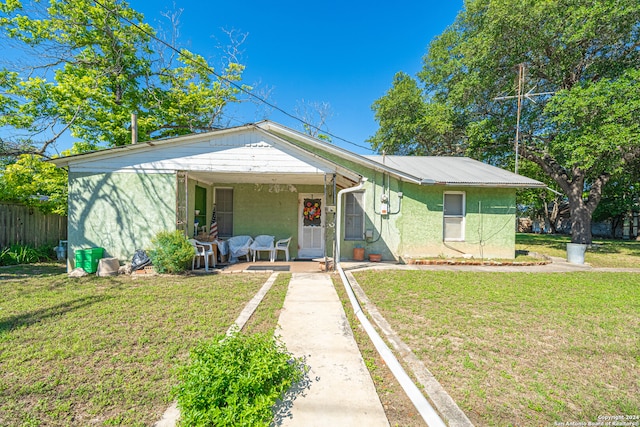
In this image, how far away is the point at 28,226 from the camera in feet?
29.8

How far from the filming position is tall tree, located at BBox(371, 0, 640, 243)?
967cm

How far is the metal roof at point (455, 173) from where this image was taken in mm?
8719

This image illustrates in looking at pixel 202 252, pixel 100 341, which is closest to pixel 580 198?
pixel 202 252

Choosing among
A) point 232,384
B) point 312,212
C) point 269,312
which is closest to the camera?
point 232,384

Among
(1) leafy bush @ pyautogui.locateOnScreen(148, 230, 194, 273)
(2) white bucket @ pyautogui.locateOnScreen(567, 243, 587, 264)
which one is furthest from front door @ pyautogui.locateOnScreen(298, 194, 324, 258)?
(2) white bucket @ pyautogui.locateOnScreen(567, 243, 587, 264)

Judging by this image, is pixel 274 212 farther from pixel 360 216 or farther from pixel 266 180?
pixel 360 216

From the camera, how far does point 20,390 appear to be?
2408 millimetres

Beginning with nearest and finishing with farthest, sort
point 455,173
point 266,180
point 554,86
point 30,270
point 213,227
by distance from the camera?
point 30,270, point 266,180, point 213,227, point 455,173, point 554,86

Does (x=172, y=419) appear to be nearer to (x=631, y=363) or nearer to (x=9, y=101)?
(x=631, y=363)

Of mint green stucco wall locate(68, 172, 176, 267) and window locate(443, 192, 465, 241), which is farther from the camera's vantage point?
window locate(443, 192, 465, 241)

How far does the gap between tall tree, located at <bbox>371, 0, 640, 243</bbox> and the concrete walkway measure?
37.7 ft

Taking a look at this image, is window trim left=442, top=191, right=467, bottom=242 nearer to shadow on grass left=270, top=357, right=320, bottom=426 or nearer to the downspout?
the downspout

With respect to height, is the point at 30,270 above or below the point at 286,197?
below

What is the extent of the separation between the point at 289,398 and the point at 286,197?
25.2ft
